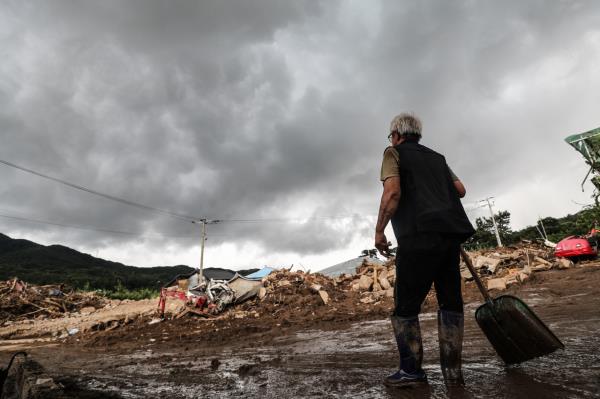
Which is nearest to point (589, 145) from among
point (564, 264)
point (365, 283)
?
point (564, 264)

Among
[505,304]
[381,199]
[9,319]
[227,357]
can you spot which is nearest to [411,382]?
[505,304]

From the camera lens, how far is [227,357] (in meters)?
4.76

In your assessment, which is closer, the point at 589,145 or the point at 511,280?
the point at 589,145

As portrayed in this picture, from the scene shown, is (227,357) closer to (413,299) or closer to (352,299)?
(413,299)

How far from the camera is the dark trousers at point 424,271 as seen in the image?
7.66 ft

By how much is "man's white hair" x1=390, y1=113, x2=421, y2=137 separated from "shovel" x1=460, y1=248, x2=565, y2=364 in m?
1.47

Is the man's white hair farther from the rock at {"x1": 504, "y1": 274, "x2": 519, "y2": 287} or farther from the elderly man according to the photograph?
the rock at {"x1": 504, "y1": 274, "x2": 519, "y2": 287}

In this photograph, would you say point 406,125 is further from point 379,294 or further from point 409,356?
point 379,294

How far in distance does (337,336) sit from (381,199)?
398 cm

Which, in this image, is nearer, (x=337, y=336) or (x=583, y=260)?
(x=337, y=336)

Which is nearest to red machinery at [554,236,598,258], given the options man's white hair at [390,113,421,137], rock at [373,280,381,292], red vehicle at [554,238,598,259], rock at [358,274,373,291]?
red vehicle at [554,238,598,259]

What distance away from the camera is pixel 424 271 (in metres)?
2.34

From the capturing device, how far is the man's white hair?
276cm

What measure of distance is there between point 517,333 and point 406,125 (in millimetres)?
1831
